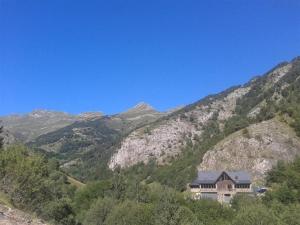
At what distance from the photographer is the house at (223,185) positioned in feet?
591

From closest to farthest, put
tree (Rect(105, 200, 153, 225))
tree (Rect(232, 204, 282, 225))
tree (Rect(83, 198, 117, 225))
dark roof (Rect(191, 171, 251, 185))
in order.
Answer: tree (Rect(232, 204, 282, 225)) → tree (Rect(105, 200, 153, 225)) → tree (Rect(83, 198, 117, 225)) → dark roof (Rect(191, 171, 251, 185))

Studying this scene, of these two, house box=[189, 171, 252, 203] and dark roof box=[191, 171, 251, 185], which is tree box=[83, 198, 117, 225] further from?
dark roof box=[191, 171, 251, 185]

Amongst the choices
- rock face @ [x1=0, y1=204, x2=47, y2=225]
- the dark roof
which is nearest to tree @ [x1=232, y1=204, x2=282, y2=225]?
rock face @ [x1=0, y1=204, x2=47, y2=225]

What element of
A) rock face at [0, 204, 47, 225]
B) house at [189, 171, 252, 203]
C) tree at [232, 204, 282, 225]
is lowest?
rock face at [0, 204, 47, 225]

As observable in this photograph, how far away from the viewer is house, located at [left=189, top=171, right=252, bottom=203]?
591 feet

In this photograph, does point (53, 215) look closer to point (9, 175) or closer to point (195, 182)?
point (9, 175)

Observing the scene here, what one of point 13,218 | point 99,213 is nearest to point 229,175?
point 99,213

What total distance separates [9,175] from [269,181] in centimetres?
14720

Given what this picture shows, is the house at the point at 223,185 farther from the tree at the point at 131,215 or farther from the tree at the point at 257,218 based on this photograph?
the tree at the point at 257,218

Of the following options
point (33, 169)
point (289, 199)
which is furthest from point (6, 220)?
point (289, 199)

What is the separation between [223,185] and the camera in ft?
595

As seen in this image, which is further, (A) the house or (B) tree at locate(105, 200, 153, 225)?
(A) the house

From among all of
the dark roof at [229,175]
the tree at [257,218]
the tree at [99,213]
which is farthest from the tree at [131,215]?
the dark roof at [229,175]

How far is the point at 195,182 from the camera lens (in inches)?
7485
